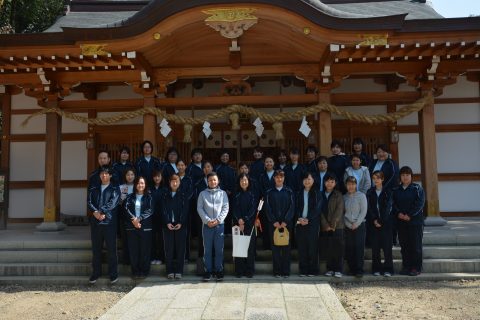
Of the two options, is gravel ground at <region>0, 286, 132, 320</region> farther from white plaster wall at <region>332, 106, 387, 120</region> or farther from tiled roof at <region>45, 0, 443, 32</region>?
white plaster wall at <region>332, 106, 387, 120</region>

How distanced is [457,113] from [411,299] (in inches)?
216

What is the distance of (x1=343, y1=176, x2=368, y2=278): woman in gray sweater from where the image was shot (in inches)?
211

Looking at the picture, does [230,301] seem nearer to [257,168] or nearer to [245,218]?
[245,218]

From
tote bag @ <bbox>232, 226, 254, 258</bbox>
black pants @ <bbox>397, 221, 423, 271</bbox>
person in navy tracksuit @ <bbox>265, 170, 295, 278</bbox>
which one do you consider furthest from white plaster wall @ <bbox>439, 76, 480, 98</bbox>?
tote bag @ <bbox>232, 226, 254, 258</bbox>

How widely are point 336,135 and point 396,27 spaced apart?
3.00m

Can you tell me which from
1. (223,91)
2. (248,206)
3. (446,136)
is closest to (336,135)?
(446,136)

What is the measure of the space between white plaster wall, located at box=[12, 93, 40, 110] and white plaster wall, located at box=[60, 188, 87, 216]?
2091 millimetres

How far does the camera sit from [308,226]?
5430mm

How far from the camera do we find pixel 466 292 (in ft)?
16.3

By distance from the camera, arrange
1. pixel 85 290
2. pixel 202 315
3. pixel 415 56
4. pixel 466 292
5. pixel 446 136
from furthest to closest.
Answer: pixel 446 136
pixel 415 56
pixel 85 290
pixel 466 292
pixel 202 315

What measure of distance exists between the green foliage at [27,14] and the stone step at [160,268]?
10.5 m

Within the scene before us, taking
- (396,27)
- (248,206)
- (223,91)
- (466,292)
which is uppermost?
(396,27)

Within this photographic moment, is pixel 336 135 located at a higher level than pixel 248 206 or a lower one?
higher

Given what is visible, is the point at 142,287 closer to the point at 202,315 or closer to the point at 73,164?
the point at 202,315
